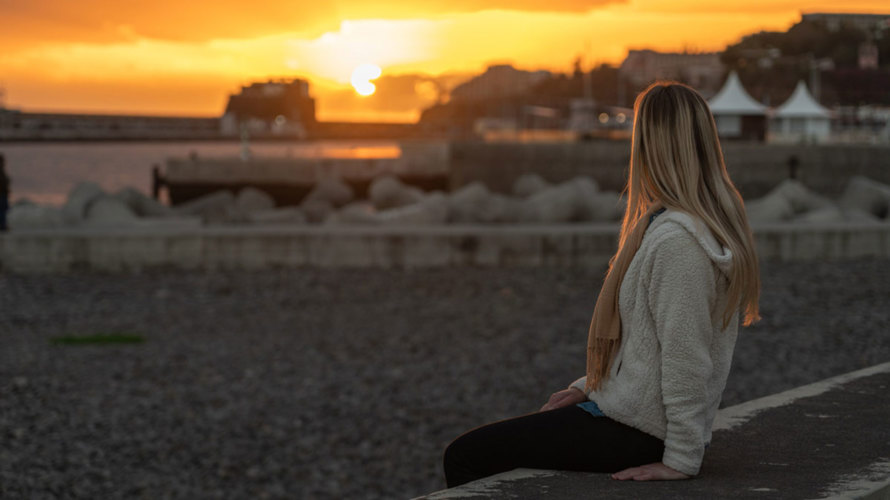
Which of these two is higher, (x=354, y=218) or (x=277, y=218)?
(x=354, y=218)

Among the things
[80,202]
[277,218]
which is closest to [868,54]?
[277,218]

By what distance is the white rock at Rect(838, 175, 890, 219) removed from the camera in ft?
72.4

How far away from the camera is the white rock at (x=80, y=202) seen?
18419 mm

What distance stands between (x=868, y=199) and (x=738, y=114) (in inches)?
469

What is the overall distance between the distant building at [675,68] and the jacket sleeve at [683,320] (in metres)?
28.3

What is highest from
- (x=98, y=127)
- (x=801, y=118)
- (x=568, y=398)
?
(x=98, y=127)

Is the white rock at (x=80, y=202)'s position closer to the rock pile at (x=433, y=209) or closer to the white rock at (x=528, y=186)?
the rock pile at (x=433, y=209)

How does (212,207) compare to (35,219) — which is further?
(212,207)

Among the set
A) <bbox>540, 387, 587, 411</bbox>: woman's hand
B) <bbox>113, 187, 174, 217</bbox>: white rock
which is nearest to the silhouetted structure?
<bbox>113, 187, 174, 217</bbox>: white rock

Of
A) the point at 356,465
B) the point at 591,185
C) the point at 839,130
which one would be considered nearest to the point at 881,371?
the point at 356,465

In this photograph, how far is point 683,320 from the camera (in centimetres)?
261

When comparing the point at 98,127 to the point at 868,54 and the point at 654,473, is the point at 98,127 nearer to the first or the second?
the point at 868,54

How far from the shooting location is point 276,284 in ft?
44.7

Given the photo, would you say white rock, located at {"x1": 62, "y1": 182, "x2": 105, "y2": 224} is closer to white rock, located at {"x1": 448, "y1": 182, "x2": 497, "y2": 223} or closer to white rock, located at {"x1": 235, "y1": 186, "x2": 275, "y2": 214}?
white rock, located at {"x1": 235, "y1": 186, "x2": 275, "y2": 214}
